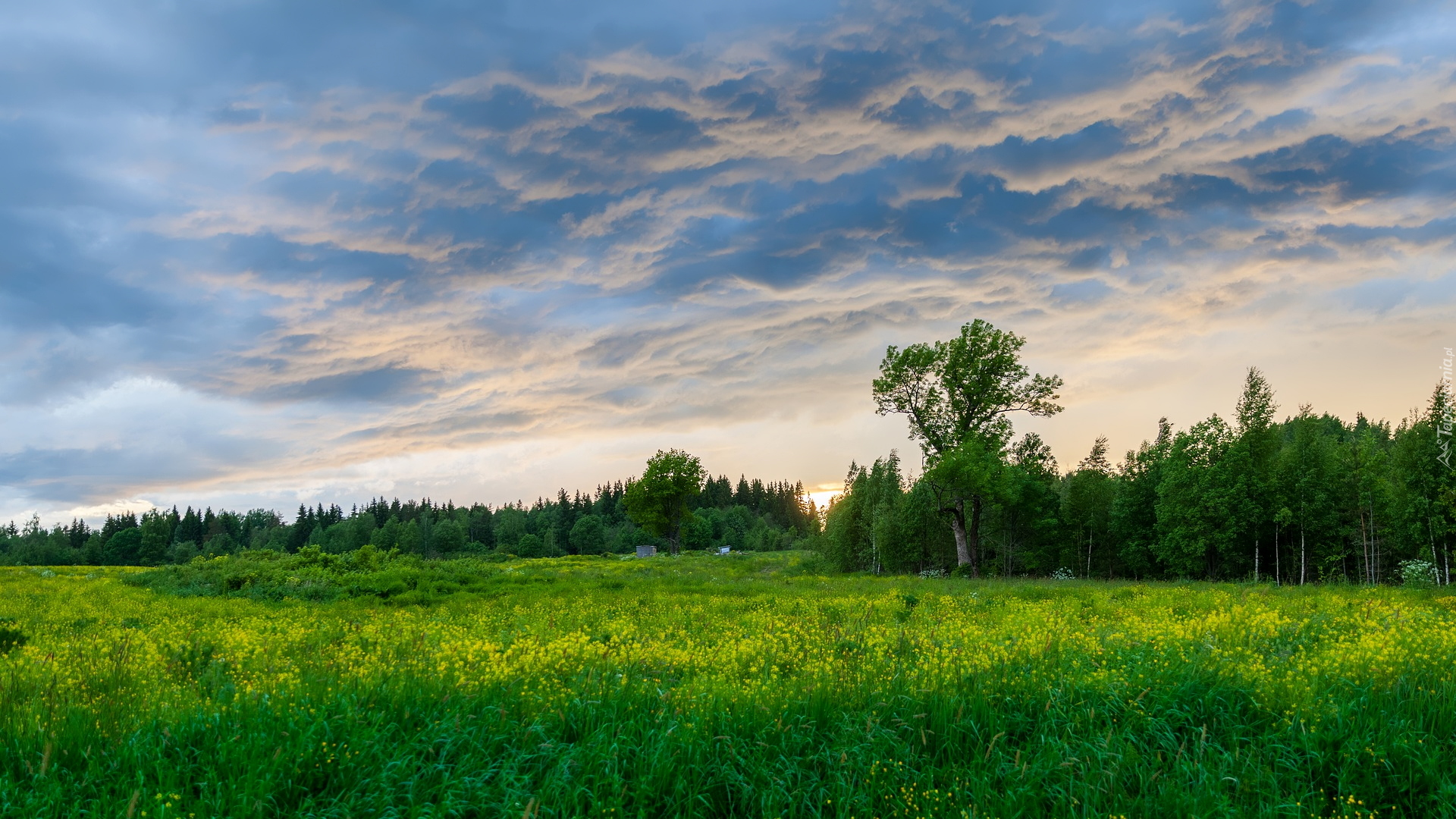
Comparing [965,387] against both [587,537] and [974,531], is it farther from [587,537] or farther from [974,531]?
[587,537]

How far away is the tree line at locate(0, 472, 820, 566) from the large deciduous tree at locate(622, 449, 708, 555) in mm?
7284

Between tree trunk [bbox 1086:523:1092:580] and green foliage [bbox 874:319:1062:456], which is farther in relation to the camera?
tree trunk [bbox 1086:523:1092:580]

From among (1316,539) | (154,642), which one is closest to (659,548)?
(1316,539)

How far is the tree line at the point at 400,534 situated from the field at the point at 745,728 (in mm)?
93875

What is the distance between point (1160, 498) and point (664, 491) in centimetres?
5662

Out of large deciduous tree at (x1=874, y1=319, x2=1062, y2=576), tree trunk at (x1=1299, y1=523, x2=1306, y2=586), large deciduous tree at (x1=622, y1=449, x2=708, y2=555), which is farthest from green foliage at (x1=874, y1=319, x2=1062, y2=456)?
large deciduous tree at (x1=622, y1=449, x2=708, y2=555)

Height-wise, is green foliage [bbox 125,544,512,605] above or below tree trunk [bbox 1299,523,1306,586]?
above

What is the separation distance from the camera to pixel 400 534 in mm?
144750

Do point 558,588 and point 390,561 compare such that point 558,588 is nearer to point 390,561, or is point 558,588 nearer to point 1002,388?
point 390,561

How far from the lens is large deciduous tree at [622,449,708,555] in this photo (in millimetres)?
91688

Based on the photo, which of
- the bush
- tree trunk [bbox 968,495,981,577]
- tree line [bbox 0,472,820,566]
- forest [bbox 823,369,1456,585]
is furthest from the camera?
tree line [bbox 0,472,820,566]

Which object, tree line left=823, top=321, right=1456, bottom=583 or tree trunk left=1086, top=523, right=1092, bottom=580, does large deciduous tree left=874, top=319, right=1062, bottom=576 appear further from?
tree trunk left=1086, top=523, right=1092, bottom=580

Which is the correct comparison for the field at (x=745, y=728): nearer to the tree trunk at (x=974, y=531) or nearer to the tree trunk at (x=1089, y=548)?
the tree trunk at (x=974, y=531)

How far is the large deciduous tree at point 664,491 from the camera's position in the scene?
301 ft
